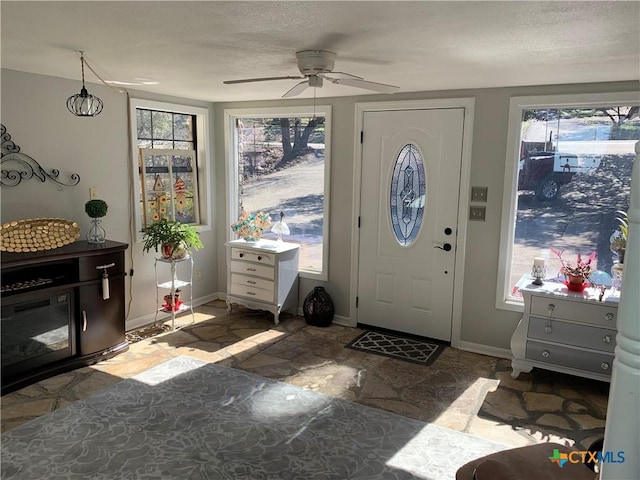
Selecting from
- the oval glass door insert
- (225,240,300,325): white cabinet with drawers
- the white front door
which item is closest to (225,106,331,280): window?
(225,240,300,325): white cabinet with drawers

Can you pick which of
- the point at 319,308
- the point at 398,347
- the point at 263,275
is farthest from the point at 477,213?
the point at 263,275

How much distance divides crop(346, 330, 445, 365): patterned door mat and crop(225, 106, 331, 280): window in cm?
86

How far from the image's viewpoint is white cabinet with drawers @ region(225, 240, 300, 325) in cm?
509

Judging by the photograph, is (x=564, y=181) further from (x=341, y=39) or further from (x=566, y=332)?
(x=341, y=39)

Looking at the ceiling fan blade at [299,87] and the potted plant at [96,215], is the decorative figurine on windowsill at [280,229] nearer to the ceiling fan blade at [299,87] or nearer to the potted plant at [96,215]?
the potted plant at [96,215]

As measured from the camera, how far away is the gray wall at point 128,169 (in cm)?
388

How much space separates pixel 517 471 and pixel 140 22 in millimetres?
2513

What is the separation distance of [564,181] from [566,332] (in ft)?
4.03

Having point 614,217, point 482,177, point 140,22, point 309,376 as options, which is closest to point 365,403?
point 309,376

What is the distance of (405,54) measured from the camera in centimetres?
283

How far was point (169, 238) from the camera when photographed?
15.4 ft

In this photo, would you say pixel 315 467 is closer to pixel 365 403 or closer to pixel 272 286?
pixel 365 403

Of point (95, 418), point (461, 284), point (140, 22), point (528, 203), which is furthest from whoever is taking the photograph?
point (461, 284)

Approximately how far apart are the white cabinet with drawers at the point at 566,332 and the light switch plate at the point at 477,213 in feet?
2.42
